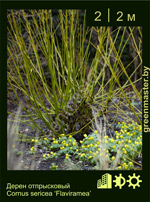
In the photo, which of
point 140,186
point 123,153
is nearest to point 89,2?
point 123,153

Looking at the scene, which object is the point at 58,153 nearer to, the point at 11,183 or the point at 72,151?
the point at 72,151

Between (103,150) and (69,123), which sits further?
(69,123)

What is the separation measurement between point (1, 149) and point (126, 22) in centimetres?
165

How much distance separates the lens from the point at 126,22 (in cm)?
235

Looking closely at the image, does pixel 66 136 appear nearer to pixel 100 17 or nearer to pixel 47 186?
pixel 47 186

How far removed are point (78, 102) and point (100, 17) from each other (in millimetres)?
1087

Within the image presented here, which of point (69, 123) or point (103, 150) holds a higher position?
point (69, 123)

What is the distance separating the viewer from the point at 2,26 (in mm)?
2412

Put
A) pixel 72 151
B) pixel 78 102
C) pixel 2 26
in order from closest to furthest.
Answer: pixel 2 26 < pixel 72 151 < pixel 78 102

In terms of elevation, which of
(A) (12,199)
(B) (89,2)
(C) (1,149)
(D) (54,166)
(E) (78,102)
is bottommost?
(A) (12,199)

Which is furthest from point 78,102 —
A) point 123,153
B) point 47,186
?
point 47,186

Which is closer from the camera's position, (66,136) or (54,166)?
(54,166)

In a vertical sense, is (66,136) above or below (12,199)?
above

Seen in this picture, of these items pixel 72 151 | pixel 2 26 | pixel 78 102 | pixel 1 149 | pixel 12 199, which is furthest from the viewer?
pixel 78 102
